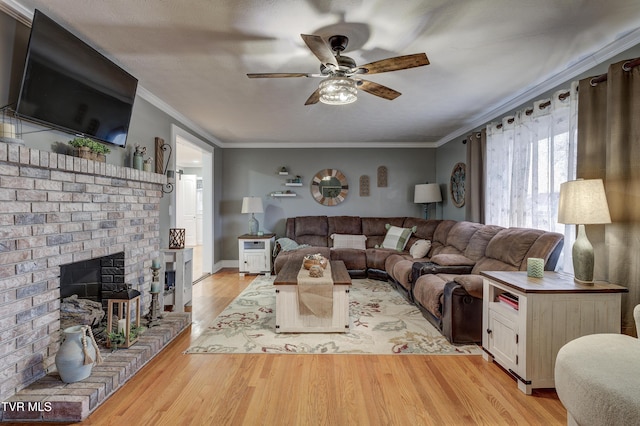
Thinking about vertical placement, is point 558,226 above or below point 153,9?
below

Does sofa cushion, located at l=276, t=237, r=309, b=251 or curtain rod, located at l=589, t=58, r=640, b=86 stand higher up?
curtain rod, located at l=589, t=58, r=640, b=86

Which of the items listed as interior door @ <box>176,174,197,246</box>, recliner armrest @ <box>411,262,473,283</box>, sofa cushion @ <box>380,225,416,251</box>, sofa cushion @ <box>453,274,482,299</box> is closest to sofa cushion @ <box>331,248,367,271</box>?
sofa cushion @ <box>380,225,416,251</box>

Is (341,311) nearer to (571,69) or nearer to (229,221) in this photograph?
(571,69)

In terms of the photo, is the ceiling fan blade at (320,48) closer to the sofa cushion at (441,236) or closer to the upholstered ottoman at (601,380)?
the upholstered ottoman at (601,380)

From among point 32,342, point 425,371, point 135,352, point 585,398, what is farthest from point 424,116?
point 32,342

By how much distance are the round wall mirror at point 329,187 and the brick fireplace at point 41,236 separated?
3.83 metres

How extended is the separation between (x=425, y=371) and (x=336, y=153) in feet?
15.0

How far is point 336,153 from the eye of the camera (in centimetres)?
624

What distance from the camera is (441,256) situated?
3.66m

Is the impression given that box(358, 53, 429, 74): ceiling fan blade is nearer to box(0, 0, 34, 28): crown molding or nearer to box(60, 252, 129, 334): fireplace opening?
box(0, 0, 34, 28): crown molding

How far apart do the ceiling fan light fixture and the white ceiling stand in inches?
12.1

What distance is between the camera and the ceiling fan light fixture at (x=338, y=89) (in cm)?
227

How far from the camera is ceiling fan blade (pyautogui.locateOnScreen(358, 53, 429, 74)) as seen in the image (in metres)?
1.96

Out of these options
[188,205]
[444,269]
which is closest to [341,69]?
[444,269]
